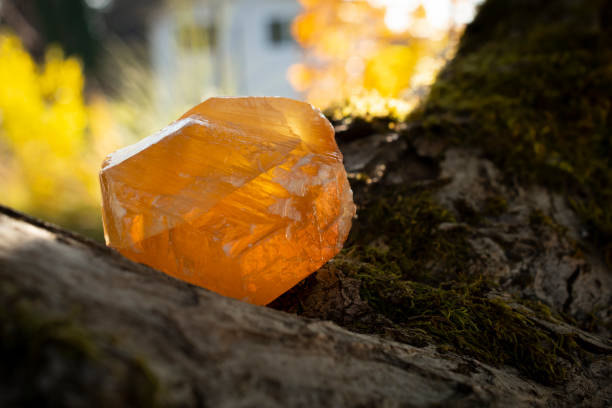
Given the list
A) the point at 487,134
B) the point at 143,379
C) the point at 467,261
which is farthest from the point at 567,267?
the point at 143,379

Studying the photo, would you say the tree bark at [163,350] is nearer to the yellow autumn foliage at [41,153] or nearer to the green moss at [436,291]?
the green moss at [436,291]

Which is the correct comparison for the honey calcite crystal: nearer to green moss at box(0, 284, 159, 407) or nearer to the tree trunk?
the tree trunk

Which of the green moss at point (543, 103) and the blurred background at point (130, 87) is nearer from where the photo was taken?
the green moss at point (543, 103)

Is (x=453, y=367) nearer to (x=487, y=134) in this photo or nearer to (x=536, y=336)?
(x=536, y=336)

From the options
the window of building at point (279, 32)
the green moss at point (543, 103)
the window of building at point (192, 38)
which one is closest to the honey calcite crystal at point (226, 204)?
the green moss at point (543, 103)

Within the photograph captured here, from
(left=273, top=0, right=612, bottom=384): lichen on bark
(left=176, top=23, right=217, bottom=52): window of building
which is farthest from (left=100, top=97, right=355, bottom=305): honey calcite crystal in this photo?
(left=176, top=23, right=217, bottom=52): window of building
